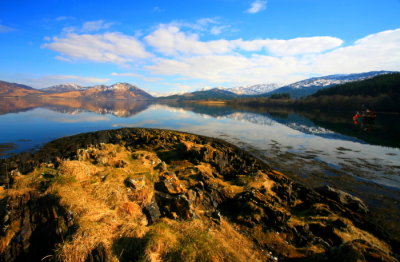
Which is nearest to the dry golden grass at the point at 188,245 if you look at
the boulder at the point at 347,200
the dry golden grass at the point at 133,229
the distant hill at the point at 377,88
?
the dry golden grass at the point at 133,229

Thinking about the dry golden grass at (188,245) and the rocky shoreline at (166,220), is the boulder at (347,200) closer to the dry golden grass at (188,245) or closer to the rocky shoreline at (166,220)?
the rocky shoreline at (166,220)

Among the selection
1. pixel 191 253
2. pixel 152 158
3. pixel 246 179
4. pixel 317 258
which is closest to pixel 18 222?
pixel 191 253

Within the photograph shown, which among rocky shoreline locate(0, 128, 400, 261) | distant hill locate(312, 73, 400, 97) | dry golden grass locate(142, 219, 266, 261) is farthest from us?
distant hill locate(312, 73, 400, 97)

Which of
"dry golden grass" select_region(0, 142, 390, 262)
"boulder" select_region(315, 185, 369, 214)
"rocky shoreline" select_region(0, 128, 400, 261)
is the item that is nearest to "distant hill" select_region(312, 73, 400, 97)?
"boulder" select_region(315, 185, 369, 214)

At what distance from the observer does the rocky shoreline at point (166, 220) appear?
593 cm

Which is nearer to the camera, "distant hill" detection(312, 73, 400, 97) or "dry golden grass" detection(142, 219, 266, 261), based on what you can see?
"dry golden grass" detection(142, 219, 266, 261)

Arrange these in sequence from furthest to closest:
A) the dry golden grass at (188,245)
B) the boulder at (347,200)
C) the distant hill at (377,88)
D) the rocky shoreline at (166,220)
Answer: the distant hill at (377,88), the boulder at (347,200), the rocky shoreline at (166,220), the dry golden grass at (188,245)

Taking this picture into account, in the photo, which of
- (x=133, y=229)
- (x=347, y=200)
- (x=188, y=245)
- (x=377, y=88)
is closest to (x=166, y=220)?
(x=133, y=229)

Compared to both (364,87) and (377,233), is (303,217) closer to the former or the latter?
(377,233)

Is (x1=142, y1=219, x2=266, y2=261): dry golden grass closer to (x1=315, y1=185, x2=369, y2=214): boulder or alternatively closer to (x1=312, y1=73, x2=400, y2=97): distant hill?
(x1=315, y1=185, x2=369, y2=214): boulder

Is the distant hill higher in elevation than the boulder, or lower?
higher

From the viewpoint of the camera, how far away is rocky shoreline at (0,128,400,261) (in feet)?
19.4

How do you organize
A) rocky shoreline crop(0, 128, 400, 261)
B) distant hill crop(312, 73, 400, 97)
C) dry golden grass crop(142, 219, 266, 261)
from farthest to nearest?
distant hill crop(312, 73, 400, 97)
rocky shoreline crop(0, 128, 400, 261)
dry golden grass crop(142, 219, 266, 261)

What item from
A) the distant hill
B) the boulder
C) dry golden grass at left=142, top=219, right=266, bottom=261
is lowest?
the boulder
